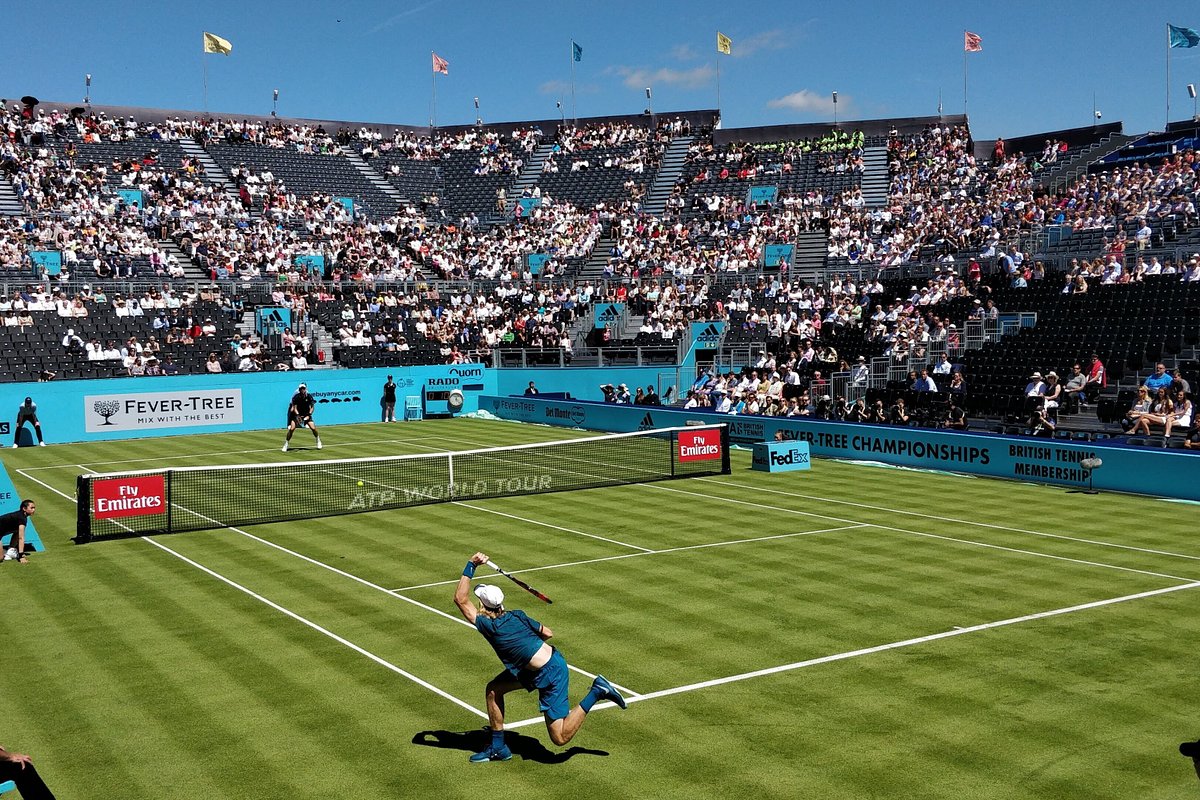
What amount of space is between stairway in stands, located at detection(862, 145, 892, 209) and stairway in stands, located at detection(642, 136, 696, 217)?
11.4 meters

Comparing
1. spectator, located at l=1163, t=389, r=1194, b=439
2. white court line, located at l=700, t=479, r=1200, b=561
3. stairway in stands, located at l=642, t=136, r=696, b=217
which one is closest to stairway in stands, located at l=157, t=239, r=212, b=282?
stairway in stands, located at l=642, t=136, r=696, b=217

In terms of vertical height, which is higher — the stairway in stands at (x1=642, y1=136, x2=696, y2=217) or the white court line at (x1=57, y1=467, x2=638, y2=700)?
Result: the stairway in stands at (x1=642, y1=136, x2=696, y2=217)

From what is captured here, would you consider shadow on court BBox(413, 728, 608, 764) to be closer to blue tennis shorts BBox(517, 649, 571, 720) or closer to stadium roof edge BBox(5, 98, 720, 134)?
blue tennis shorts BBox(517, 649, 571, 720)

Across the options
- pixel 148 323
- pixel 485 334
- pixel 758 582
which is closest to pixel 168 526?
pixel 758 582

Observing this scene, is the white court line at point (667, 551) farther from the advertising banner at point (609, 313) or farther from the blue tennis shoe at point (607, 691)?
the advertising banner at point (609, 313)

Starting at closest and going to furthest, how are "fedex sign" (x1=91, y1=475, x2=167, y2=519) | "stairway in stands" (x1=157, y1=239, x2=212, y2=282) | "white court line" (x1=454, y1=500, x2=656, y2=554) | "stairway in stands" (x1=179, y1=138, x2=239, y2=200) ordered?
"white court line" (x1=454, y1=500, x2=656, y2=554), "fedex sign" (x1=91, y1=475, x2=167, y2=519), "stairway in stands" (x1=157, y1=239, x2=212, y2=282), "stairway in stands" (x1=179, y1=138, x2=239, y2=200)

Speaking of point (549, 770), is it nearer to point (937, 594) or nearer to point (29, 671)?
point (29, 671)

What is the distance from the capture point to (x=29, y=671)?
1331 cm

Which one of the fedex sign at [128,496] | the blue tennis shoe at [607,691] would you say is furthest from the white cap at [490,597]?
the fedex sign at [128,496]

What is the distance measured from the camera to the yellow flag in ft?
242

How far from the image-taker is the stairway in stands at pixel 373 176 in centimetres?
7231

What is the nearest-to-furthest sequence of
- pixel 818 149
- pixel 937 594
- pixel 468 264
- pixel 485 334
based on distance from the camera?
1. pixel 937 594
2. pixel 485 334
3. pixel 468 264
4. pixel 818 149

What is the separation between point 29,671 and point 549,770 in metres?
6.87

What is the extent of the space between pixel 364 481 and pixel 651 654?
15629 millimetres
